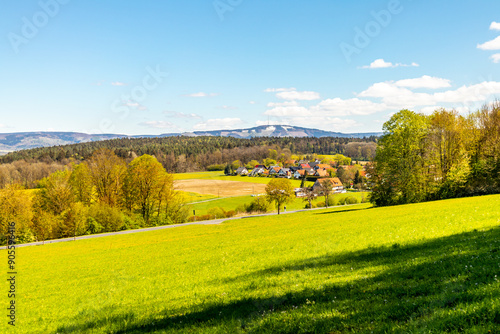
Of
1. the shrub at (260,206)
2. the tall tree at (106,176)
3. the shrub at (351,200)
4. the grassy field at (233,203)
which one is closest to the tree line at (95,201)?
the tall tree at (106,176)

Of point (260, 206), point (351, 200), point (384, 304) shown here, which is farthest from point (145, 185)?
point (351, 200)

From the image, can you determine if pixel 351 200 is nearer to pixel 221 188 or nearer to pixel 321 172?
pixel 221 188

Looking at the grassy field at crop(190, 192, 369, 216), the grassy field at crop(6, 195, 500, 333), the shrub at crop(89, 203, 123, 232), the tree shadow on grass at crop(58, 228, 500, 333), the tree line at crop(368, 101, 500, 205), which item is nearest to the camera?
the tree shadow on grass at crop(58, 228, 500, 333)

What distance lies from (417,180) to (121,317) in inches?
2090

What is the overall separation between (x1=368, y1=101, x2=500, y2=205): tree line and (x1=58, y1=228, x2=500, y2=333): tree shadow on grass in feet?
137

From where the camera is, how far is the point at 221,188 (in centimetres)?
15212

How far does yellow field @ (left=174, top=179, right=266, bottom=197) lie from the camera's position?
139 meters

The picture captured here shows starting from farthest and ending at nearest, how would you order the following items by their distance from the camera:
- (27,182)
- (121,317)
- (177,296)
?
(27,182), (177,296), (121,317)

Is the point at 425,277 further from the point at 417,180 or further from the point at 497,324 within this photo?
the point at 417,180

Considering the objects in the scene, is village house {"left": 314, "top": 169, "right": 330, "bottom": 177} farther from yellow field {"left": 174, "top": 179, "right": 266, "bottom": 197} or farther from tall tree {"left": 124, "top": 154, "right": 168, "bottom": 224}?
tall tree {"left": 124, "top": 154, "right": 168, "bottom": 224}

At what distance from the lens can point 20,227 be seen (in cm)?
5503

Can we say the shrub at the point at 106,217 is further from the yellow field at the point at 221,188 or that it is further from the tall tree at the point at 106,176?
the yellow field at the point at 221,188

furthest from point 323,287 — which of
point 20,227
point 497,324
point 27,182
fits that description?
point 27,182

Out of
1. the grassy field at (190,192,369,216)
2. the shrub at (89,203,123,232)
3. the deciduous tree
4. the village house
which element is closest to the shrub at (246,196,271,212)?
the grassy field at (190,192,369,216)
